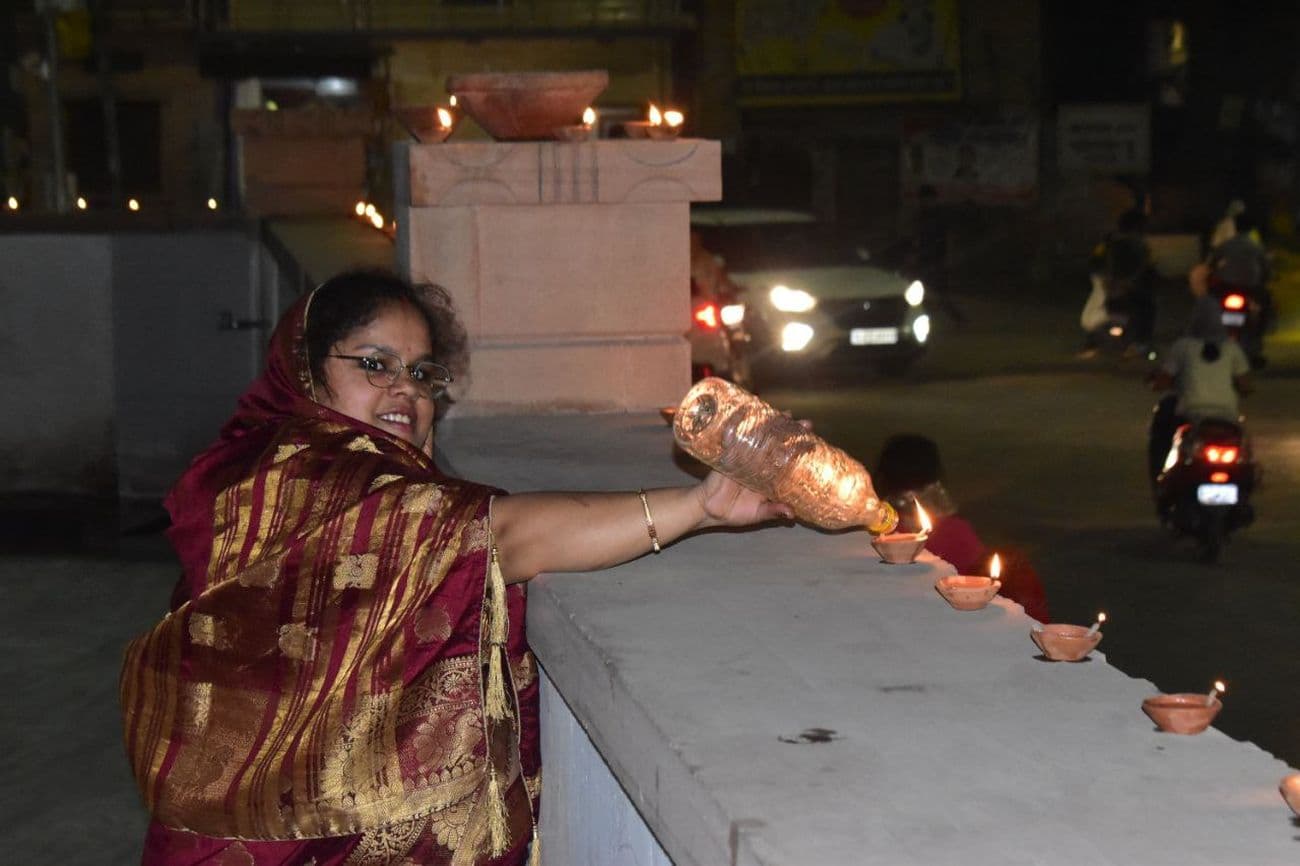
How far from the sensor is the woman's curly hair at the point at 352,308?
10.4 feet

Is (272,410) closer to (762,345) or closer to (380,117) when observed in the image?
(380,117)

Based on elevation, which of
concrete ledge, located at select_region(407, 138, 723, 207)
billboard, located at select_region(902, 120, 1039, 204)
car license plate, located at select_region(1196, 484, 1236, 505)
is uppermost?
billboard, located at select_region(902, 120, 1039, 204)

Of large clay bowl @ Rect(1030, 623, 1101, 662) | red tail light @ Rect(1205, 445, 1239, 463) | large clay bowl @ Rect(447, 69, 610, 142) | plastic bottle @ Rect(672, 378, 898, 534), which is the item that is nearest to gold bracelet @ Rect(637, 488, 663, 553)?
plastic bottle @ Rect(672, 378, 898, 534)

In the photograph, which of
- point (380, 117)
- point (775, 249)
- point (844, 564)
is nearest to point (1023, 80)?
point (775, 249)

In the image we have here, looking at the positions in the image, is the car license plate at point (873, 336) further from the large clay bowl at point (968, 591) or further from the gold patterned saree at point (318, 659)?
the gold patterned saree at point (318, 659)

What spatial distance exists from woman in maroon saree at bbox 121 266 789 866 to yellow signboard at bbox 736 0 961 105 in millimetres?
31515

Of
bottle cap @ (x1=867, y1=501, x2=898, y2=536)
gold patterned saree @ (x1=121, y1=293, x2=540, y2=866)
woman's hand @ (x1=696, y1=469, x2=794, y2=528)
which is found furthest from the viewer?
bottle cap @ (x1=867, y1=501, x2=898, y2=536)

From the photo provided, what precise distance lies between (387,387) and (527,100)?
126 inches

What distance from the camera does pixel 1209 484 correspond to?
1043 cm

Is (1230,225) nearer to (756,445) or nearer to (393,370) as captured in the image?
(756,445)

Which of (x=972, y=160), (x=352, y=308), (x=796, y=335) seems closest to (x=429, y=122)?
(x=352, y=308)

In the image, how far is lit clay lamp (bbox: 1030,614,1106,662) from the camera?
2955 millimetres

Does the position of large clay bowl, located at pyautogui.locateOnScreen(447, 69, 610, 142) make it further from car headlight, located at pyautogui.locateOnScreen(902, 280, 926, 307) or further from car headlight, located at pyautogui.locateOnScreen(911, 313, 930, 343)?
car headlight, located at pyautogui.locateOnScreen(902, 280, 926, 307)

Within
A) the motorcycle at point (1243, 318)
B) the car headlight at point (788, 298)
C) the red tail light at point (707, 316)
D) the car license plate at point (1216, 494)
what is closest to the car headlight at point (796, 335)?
the car headlight at point (788, 298)
